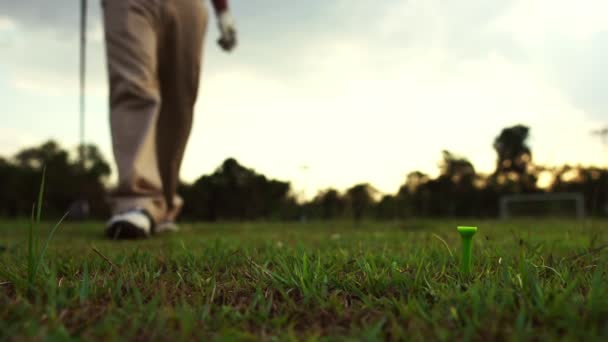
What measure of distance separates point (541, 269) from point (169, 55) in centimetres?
274

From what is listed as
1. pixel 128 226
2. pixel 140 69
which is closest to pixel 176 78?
Answer: pixel 140 69

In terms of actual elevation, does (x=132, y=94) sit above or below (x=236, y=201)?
above

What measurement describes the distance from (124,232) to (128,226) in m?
0.05

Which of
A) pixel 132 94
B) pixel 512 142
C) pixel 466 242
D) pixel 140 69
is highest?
pixel 140 69

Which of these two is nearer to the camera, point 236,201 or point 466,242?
point 466,242

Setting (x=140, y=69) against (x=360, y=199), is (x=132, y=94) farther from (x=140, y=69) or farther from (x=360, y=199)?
(x=360, y=199)

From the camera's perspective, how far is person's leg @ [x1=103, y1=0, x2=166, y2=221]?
2.85m

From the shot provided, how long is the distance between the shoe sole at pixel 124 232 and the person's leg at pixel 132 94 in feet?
0.89

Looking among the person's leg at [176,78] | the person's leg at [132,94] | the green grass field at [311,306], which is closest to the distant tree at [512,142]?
the green grass field at [311,306]

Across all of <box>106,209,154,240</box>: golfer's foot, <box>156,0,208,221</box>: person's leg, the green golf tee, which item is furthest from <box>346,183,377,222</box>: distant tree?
the green golf tee

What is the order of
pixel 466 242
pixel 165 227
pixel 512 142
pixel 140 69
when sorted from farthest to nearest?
pixel 165 227, pixel 140 69, pixel 512 142, pixel 466 242

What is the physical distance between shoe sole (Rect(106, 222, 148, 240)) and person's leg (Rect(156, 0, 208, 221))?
1006 mm

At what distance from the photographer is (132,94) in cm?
286

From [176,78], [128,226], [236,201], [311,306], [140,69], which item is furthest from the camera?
[236,201]
